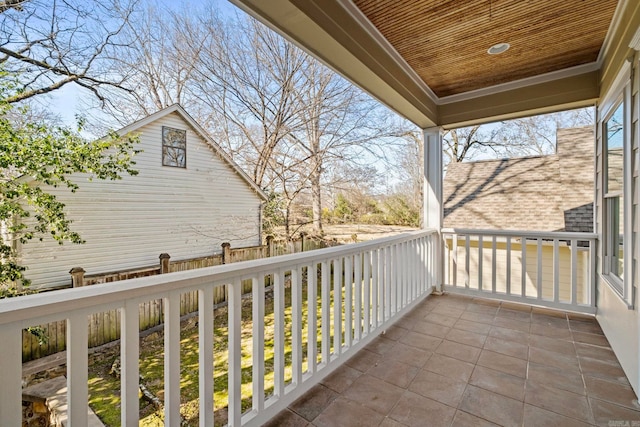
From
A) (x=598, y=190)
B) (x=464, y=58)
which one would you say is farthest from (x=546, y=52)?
(x=598, y=190)

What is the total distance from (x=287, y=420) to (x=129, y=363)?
39.6 inches

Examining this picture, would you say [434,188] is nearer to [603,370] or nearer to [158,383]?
[603,370]

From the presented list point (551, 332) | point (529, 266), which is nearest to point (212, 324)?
point (551, 332)

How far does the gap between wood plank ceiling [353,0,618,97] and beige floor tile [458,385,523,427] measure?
276 centimetres

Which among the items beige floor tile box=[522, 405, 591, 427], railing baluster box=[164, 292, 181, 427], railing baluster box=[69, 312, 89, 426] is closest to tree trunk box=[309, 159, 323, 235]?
beige floor tile box=[522, 405, 591, 427]

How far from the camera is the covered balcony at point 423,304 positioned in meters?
1.26

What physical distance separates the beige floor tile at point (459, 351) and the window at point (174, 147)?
3248mm

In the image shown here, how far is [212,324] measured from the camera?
1.40 meters

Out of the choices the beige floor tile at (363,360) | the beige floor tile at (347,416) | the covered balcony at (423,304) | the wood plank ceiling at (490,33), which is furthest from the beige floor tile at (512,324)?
the wood plank ceiling at (490,33)

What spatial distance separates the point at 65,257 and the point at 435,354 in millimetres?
3119

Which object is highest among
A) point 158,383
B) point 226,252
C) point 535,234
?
point 535,234

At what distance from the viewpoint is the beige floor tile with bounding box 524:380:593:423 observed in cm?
174

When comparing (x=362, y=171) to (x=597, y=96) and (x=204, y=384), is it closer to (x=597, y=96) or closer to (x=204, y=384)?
(x=597, y=96)

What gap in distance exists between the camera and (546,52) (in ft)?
9.33
